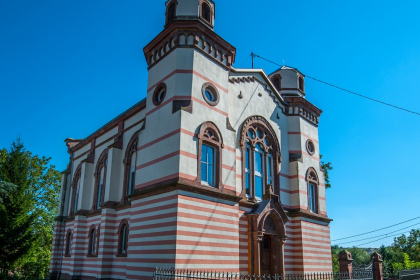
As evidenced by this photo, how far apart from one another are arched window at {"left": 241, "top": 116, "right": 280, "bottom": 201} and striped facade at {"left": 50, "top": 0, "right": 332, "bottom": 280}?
0.08 metres

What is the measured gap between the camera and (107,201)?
76.6 ft

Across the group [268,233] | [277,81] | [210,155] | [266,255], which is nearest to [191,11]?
[210,155]

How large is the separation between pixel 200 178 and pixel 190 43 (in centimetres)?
716

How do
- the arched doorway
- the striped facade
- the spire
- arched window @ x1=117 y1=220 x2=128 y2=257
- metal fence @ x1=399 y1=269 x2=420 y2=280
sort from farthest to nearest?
1. metal fence @ x1=399 y1=269 x2=420 y2=280
2. arched window @ x1=117 y1=220 x2=128 y2=257
3. the arched doorway
4. the spire
5. the striped facade

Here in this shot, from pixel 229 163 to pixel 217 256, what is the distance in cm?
485

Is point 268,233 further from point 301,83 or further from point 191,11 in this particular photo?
point 191,11

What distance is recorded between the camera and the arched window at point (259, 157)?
20828 mm

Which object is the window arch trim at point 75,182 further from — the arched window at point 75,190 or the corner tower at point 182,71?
the corner tower at point 182,71

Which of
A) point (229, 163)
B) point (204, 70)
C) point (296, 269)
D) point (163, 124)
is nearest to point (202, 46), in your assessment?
point (204, 70)

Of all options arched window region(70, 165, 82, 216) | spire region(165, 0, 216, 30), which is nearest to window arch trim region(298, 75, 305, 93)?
spire region(165, 0, 216, 30)

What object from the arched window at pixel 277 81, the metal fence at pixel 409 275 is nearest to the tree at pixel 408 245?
the metal fence at pixel 409 275

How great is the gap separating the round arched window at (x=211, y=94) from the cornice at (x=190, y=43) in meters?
1.72

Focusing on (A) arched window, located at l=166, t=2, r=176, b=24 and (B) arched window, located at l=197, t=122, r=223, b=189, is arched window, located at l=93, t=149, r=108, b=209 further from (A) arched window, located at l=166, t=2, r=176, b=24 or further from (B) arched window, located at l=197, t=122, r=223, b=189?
(A) arched window, located at l=166, t=2, r=176, b=24

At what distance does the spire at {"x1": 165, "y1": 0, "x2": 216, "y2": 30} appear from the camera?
63.2 feet
